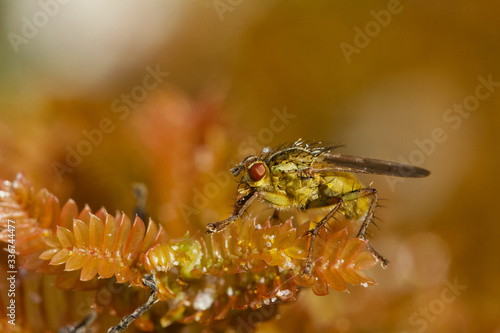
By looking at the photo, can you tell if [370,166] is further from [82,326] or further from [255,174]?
[82,326]

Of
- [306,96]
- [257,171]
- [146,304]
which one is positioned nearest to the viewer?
[146,304]

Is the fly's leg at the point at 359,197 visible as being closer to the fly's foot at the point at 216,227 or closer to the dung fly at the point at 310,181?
the dung fly at the point at 310,181

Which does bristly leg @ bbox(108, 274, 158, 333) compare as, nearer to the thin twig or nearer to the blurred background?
the thin twig

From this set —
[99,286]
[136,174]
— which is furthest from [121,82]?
[99,286]

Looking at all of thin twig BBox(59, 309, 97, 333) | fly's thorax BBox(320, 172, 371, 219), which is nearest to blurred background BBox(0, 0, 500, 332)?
fly's thorax BBox(320, 172, 371, 219)

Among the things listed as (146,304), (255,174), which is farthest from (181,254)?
(255,174)

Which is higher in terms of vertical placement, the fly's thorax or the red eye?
the red eye
